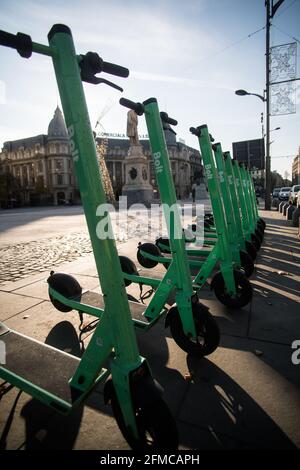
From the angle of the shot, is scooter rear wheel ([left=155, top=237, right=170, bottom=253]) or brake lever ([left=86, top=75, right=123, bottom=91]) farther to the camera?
scooter rear wheel ([left=155, top=237, right=170, bottom=253])

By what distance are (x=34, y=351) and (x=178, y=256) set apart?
153cm

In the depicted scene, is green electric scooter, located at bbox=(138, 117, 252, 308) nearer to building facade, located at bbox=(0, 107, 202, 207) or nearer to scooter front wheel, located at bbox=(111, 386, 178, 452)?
scooter front wheel, located at bbox=(111, 386, 178, 452)

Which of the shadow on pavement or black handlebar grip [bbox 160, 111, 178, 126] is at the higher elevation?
black handlebar grip [bbox 160, 111, 178, 126]

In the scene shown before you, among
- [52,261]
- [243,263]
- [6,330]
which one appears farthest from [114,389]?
[52,261]

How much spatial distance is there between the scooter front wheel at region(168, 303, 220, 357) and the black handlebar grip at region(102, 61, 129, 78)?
2.00 m

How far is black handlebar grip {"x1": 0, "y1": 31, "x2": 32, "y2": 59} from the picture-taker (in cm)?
135

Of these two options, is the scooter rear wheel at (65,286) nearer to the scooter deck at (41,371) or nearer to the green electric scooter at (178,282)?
the scooter deck at (41,371)

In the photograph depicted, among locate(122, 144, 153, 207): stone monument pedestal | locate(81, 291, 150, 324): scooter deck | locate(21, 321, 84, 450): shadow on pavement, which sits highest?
locate(122, 144, 153, 207): stone monument pedestal

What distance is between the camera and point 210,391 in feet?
6.97

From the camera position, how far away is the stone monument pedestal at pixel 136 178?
2906 cm

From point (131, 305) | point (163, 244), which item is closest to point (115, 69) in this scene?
point (131, 305)

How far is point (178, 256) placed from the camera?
2.55 meters

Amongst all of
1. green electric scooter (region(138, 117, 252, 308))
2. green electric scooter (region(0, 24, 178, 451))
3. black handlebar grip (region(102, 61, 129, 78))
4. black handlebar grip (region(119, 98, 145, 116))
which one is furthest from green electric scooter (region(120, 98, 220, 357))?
green electric scooter (region(138, 117, 252, 308))

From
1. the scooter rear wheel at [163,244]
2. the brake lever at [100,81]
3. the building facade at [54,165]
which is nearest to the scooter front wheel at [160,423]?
the brake lever at [100,81]
